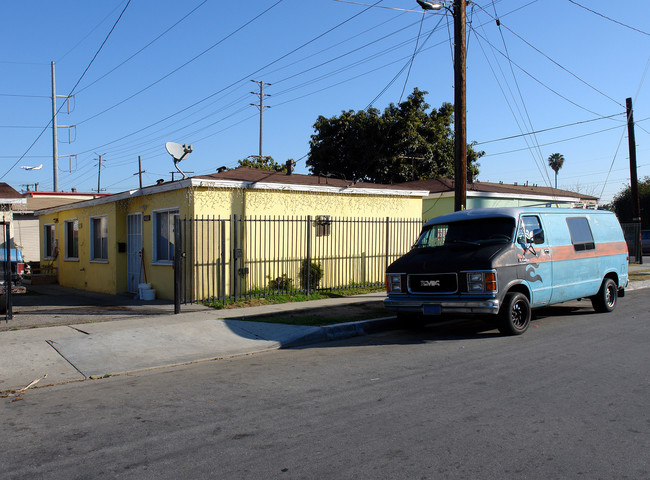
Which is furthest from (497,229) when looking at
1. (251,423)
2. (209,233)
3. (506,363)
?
(209,233)

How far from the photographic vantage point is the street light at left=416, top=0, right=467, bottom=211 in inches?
481

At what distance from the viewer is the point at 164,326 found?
970 centimetres

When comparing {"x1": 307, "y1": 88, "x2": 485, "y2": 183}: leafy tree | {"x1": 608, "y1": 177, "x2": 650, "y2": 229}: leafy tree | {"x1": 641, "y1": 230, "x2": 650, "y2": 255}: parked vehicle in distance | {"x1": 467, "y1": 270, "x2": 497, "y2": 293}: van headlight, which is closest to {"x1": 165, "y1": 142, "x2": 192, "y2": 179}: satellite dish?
{"x1": 467, "y1": 270, "x2": 497, "y2": 293}: van headlight

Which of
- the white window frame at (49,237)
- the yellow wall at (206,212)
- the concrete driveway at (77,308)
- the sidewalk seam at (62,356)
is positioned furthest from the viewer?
the white window frame at (49,237)

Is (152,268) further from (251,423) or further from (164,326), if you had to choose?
(251,423)

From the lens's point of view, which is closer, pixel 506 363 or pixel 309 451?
pixel 309 451

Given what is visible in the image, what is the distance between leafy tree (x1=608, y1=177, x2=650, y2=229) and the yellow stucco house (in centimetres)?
3666

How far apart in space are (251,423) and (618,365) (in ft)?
15.4

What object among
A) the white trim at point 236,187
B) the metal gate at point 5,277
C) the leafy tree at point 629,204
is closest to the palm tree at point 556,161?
the leafy tree at point 629,204

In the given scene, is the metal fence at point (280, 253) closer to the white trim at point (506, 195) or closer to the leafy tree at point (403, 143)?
the white trim at point (506, 195)

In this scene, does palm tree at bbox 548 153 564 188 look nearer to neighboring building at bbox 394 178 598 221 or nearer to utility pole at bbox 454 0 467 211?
neighboring building at bbox 394 178 598 221

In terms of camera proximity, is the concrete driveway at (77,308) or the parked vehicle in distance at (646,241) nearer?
the concrete driveway at (77,308)

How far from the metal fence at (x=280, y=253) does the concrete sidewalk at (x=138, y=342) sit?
1551mm

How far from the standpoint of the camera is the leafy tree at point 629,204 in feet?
150
